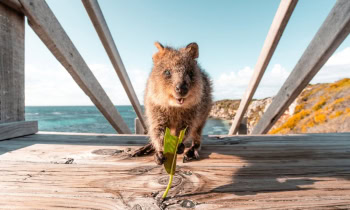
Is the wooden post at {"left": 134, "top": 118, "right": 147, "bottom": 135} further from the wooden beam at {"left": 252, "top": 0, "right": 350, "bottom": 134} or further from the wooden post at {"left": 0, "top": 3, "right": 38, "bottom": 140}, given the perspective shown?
the wooden beam at {"left": 252, "top": 0, "right": 350, "bottom": 134}

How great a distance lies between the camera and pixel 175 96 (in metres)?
1.50

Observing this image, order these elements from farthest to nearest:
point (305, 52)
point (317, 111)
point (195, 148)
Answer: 1. point (317, 111)
2. point (305, 52)
3. point (195, 148)

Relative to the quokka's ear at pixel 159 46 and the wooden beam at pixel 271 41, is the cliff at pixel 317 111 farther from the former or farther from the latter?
the quokka's ear at pixel 159 46

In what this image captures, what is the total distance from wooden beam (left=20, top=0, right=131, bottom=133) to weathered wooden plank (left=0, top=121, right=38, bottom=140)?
2.35 feet

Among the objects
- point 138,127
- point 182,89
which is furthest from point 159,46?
point 138,127

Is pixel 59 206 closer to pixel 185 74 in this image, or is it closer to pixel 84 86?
pixel 185 74

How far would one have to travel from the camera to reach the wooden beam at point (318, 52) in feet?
5.98

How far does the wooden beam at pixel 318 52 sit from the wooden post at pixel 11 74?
10.5 feet

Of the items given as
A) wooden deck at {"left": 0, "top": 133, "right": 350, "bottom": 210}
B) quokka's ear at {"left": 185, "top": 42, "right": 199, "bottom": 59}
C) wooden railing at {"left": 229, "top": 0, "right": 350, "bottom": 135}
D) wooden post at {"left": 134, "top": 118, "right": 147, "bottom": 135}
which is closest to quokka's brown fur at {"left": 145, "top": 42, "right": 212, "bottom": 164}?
quokka's ear at {"left": 185, "top": 42, "right": 199, "bottom": 59}

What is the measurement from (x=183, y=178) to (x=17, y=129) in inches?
77.6

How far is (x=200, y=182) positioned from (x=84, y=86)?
189 centimetres

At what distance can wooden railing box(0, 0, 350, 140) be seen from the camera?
1.85 meters

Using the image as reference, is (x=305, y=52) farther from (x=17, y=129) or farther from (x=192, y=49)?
(x=17, y=129)

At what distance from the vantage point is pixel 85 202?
92 cm
